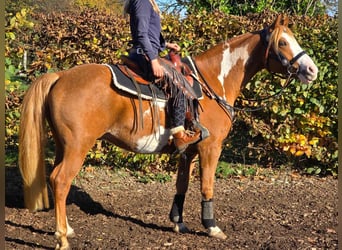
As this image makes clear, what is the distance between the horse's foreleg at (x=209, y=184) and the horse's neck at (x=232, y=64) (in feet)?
1.98

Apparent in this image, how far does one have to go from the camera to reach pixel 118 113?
3984 millimetres

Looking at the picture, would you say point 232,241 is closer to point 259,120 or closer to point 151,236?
point 151,236

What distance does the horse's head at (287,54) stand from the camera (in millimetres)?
4130

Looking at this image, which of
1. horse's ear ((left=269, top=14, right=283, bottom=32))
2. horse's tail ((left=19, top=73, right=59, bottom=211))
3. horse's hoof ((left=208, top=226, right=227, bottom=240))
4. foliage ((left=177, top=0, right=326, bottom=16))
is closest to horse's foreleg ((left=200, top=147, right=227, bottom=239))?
horse's hoof ((left=208, top=226, right=227, bottom=240))

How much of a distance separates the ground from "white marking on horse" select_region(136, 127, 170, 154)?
36.1 inches

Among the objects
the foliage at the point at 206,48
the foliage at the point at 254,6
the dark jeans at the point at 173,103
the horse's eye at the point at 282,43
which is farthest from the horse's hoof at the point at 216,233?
the foliage at the point at 254,6

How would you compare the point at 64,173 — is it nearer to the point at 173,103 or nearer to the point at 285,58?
the point at 173,103

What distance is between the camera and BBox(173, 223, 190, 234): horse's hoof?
14.9ft

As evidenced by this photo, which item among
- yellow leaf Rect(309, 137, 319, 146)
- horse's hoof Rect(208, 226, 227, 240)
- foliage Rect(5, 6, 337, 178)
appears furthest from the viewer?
yellow leaf Rect(309, 137, 319, 146)

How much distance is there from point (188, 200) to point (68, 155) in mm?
2351

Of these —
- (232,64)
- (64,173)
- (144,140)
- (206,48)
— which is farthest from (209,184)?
(206,48)

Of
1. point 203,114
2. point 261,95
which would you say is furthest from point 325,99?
point 203,114

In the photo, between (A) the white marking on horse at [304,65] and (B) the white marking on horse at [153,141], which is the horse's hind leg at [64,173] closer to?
(B) the white marking on horse at [153,141]

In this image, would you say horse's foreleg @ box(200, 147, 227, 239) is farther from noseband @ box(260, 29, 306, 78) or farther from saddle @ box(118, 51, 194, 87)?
noseband @ box(260, 29, 306, 78)
